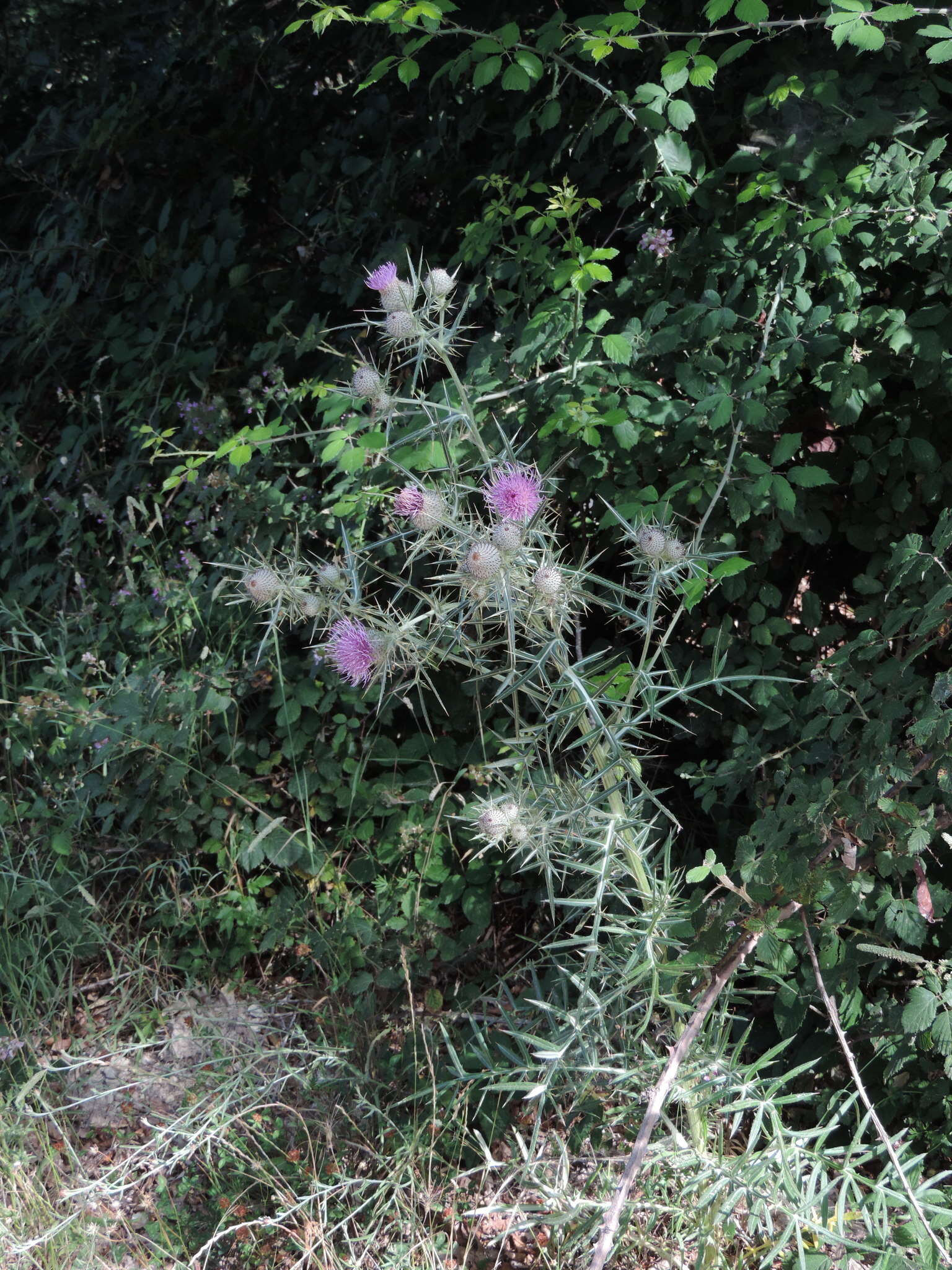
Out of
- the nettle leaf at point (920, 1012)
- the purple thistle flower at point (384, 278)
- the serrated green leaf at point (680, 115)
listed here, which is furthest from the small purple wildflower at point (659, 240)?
the nettle leaf at point (920, 1012)

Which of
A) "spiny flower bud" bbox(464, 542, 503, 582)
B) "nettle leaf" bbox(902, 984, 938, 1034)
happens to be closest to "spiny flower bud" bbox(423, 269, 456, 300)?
"spiny flower bud" bbox(464, 542, 503, 582)

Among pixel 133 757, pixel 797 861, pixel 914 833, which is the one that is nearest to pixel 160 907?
pixel 133 757

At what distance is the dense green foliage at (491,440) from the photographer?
196cm

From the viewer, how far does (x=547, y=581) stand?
4.98 ft

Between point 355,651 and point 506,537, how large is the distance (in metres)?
0.27

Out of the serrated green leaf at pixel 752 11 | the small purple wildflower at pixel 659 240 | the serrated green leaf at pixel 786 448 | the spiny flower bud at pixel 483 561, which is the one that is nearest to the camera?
the spiny flower bud at pixel 483 561

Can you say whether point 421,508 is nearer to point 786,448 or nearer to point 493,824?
point 493,824

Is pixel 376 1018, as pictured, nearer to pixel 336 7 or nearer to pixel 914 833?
pixel 914 833

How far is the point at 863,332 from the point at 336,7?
114cm

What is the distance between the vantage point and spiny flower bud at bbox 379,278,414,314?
158cm

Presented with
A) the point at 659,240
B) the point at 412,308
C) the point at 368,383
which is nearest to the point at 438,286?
the point at 412,308

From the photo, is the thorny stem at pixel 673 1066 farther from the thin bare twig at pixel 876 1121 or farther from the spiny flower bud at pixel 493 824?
the spiny flower bud at pixel 493 824

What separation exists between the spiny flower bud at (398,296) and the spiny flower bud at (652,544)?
18.6 inches

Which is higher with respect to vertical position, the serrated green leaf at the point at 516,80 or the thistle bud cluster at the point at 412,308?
the serrated green leaf at the point at 516,80
